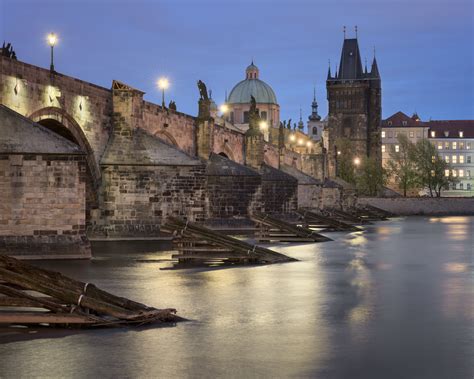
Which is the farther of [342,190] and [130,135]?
[342,190]

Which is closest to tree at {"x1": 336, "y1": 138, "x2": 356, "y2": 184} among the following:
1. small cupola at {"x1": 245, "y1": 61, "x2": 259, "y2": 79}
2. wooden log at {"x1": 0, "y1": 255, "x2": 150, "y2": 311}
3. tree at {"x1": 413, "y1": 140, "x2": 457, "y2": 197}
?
tree at {"x1": 413, "y1": 140, "x2": 457, "y2": 197}

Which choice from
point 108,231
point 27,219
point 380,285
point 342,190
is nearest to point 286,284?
point 380,285

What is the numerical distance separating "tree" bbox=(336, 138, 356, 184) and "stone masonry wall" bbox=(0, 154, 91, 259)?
265 feet

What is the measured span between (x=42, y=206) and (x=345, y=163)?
286 ft

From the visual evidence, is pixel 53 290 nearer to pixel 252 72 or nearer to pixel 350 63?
pixel 350 63

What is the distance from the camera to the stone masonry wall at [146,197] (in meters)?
32.8

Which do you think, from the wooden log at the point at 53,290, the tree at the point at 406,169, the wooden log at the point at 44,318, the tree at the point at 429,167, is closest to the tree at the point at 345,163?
the tree at the point at 406,169

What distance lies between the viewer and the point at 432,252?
26.8 metres

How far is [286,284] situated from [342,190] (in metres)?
66.2

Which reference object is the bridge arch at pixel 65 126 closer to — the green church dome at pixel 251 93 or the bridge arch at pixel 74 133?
the bridge arch at pixel 74 133

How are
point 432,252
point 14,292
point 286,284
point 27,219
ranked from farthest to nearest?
1. point 432,252
2. point 27,219
3. point 286,284
4. point 14,292

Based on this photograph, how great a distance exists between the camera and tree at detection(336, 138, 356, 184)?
10350 cm

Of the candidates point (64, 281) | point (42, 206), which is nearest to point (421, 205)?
point (42, 206)

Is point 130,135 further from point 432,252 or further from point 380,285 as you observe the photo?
point 380,285
